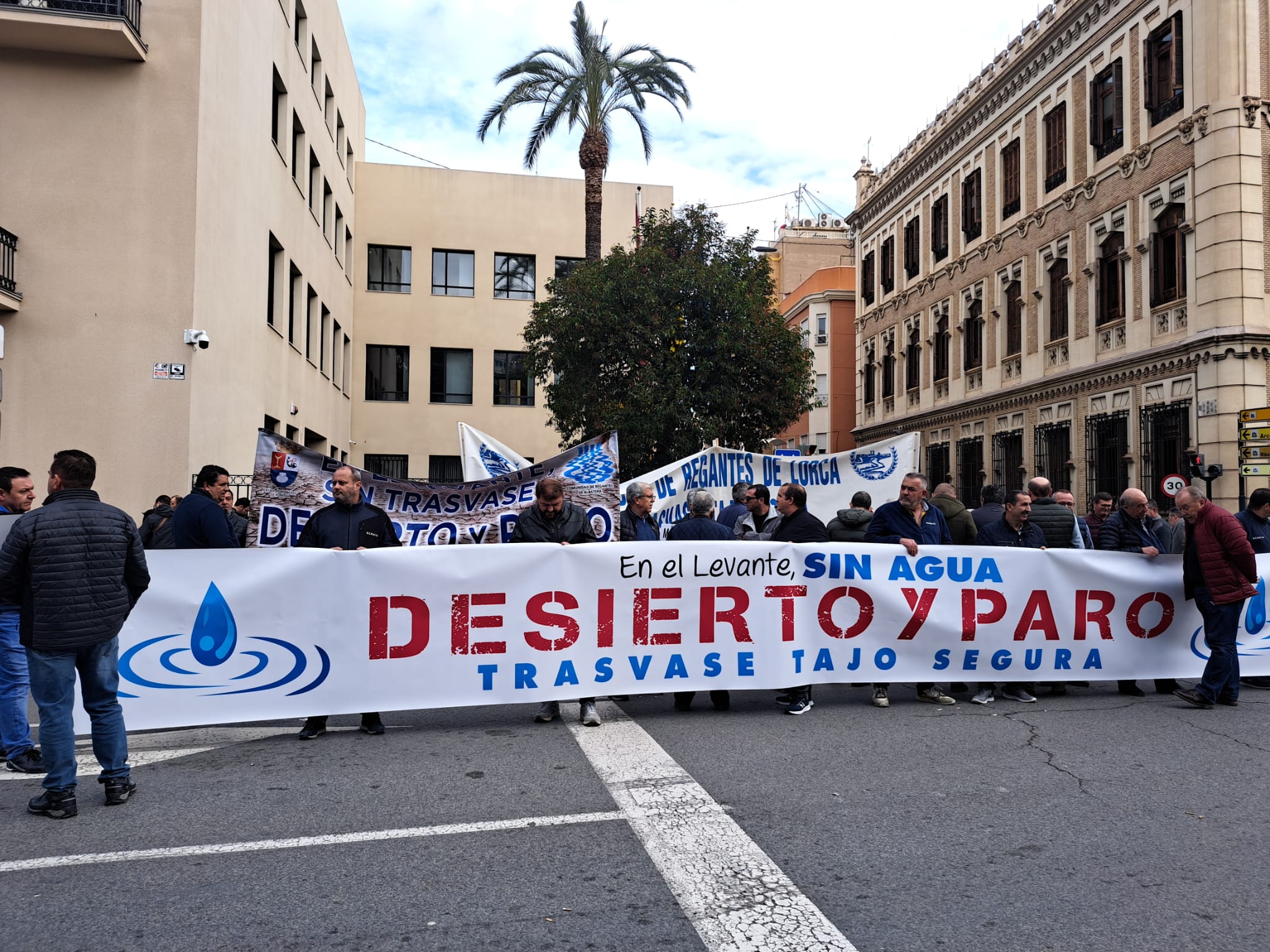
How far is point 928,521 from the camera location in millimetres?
8453

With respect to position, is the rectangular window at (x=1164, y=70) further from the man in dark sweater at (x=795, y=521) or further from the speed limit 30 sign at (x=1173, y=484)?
the man in dark sweater at (x=795, y=521)

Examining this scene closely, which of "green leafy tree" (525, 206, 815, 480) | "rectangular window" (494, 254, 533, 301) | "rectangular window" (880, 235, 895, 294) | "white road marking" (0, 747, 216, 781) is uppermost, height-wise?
"rectangular window" (880, 235, 895, 294)

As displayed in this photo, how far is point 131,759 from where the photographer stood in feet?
20.8

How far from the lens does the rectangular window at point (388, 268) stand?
1337 inches

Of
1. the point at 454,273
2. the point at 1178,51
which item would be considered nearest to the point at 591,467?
the point at 1178,51

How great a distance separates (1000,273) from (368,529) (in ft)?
81.9

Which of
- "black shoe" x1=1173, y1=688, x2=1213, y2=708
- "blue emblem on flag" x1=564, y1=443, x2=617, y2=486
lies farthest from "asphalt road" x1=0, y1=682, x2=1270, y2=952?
"blue emblem on flag" x1=564, y1=443, x2=617, y2=486

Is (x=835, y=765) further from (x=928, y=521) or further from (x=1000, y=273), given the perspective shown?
(x=1000, y=273)

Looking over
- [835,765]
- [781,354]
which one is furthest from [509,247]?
[835,765]

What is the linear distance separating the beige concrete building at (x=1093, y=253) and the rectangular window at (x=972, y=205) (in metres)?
0.07

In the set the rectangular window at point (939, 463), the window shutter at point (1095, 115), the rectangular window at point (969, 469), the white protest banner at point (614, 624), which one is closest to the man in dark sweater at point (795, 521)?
the white protest banner at point (614, 624)

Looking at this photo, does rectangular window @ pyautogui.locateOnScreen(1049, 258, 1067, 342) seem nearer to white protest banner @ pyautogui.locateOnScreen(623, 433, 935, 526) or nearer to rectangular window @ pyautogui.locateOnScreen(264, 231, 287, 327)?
white protest banner @ pyautogui.locateOnScreen(623, 433, 935, 526)

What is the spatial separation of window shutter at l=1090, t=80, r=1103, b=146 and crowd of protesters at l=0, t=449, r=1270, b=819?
1597 centimetres

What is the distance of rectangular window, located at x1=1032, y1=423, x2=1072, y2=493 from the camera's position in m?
25.1
